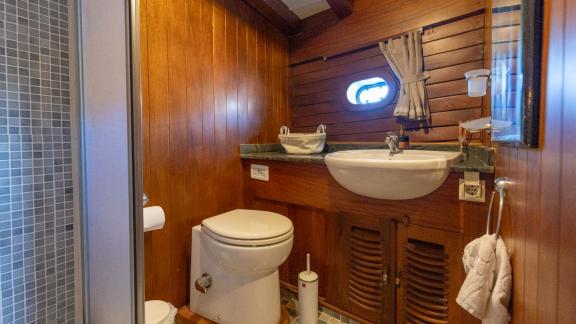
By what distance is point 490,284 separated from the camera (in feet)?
2.22

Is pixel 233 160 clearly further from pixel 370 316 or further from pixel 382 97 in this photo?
pixel 370 316

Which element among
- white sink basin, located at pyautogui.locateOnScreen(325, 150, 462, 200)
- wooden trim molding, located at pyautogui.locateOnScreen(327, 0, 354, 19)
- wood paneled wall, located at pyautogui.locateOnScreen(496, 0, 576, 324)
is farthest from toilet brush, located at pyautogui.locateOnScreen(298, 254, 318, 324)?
wooden trim molding, located at pyautogui.locateOnScreen(327, 0, 354, 19)

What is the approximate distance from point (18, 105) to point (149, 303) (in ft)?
3.15

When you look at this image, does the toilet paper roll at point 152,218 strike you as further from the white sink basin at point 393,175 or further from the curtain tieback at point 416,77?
the curtain tieback at point 416,77

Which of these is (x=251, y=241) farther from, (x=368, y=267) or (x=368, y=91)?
(x=368, y=91)

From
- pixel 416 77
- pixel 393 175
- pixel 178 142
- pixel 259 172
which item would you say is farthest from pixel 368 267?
pixel 178 142

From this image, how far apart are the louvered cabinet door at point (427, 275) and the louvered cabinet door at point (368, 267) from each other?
4cm

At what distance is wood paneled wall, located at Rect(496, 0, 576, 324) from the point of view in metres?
0.32

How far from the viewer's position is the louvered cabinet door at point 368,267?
3.99 feet

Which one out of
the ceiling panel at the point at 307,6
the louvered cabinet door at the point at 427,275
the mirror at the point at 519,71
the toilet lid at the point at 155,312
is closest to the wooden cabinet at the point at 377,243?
the louvered cabinet door at the point at 427,275

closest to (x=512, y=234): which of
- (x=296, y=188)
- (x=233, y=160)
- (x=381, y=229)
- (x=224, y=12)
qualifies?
(x=381, y=229)

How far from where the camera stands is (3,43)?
24.3 inches

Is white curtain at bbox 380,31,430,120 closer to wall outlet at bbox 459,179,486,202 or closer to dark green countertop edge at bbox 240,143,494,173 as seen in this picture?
dark green countertop edge at bbox 240,143,494,173

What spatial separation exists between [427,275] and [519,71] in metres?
0.94
